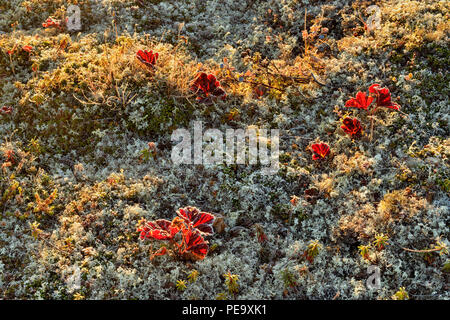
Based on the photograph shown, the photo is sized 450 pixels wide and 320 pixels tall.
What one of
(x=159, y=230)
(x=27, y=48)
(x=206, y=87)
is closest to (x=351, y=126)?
(x=206, y=87)

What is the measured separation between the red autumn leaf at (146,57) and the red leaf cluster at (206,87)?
0.83 metres

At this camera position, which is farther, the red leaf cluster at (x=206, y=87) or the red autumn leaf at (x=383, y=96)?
the red leaf cluster at (x=206, y=87)

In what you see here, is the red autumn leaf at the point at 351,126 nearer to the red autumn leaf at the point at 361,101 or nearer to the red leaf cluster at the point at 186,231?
the red autumn leaf at the point at 361,101

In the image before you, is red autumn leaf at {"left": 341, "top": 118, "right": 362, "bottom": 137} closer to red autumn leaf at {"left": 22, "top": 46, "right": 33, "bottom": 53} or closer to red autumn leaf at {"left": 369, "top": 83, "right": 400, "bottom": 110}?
red autumn leaf at {"left": 369, "top": 83, "right": 400, "bottom": 110}

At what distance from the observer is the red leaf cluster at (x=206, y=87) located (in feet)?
20.0

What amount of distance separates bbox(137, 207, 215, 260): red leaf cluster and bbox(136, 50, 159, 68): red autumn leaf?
117 inches

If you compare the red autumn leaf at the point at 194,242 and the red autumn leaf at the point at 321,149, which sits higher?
the red autumn leaf at the point at 321,149

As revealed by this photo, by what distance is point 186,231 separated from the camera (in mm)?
4422

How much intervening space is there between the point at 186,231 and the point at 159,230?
12.8 inches

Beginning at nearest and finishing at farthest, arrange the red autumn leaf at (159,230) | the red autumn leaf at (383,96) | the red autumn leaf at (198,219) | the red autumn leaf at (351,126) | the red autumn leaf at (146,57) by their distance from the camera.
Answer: the red autumn leaf at (159,230)
the red autumn leaf at (198,219)
the red autumn leaf at (383,96)
the red autumn leaf at (351,126)
the red autumn leaf at (146,57)

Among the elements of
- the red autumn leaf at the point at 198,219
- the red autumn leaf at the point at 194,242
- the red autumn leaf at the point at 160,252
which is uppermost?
the red autumn leaf at the point at 198,219

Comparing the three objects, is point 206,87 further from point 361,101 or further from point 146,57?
point 361,101

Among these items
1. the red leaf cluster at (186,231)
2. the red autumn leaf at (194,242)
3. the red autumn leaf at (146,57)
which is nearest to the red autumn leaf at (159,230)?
the red leaf cluster at (186,231)

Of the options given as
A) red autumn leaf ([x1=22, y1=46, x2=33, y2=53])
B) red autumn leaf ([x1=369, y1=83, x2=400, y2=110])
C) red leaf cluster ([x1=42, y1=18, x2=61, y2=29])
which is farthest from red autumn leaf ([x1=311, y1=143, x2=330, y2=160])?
red leaf cluster ([x1=42, y1=18, x2=61, y2=29])
